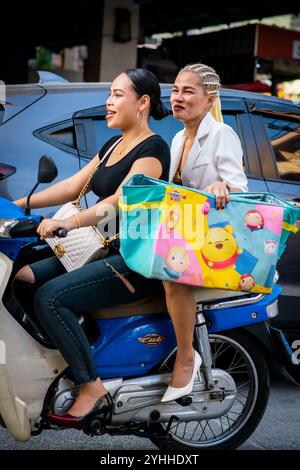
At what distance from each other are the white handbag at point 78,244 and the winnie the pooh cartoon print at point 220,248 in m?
0.43

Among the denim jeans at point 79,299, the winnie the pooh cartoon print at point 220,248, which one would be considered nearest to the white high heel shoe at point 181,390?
the denim jeans at point 79,299

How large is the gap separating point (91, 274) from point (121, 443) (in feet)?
3.47

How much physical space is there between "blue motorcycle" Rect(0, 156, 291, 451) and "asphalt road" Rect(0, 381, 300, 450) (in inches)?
10.8

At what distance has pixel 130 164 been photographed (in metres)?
3.43

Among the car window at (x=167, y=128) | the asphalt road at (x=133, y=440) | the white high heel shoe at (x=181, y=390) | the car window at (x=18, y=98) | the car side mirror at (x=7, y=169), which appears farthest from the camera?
the car window at (x=167, y=128)

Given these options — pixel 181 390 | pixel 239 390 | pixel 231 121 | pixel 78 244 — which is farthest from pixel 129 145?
pixel 231 121

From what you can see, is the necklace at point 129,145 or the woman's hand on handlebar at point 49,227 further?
the necklace at point 129,145

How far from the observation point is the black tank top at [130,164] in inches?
134

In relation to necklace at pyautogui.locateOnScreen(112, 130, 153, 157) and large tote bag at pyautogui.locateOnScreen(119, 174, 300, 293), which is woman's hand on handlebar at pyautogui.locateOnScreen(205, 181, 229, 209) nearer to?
large tote bag at pyautogui.locateOnScreen(119, 174, 300, 293)

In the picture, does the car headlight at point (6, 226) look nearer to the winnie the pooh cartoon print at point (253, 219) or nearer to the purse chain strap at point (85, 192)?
the purse chain strap at point (85, 192)

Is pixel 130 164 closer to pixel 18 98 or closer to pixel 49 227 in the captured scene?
pixel 49 227

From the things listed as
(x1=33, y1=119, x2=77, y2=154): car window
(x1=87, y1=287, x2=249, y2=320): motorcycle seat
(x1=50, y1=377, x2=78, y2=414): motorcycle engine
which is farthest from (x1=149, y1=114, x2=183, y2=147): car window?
(x1=50, y1=377, x2=78, y2=414): motorcycle engine
